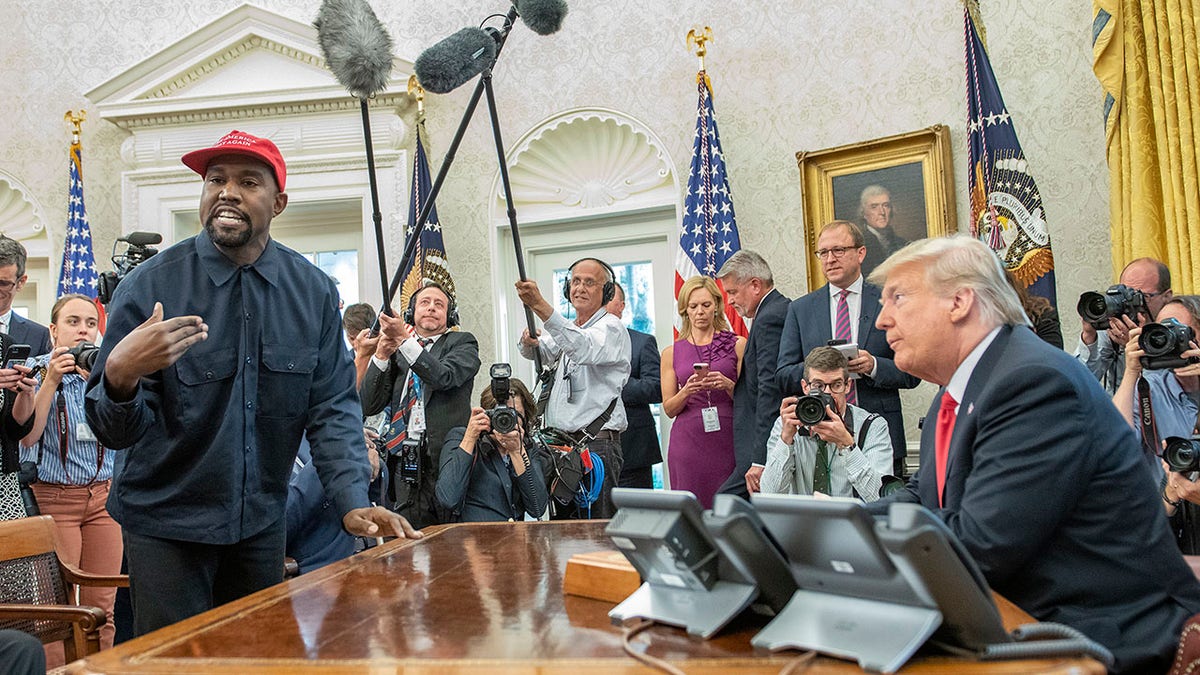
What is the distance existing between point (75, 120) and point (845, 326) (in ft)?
17.4

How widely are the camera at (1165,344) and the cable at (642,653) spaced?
241 cm

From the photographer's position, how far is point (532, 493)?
148 inches

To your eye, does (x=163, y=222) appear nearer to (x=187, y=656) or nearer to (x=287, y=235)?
(x=287, y=235)

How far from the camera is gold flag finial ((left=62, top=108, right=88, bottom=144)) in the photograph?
6.49 metres

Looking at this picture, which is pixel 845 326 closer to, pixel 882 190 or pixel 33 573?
pixel 882 190

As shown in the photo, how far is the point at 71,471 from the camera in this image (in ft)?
11.8

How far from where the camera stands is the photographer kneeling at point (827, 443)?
3.21m

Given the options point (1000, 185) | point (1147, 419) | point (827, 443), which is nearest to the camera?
point (1147, 419)

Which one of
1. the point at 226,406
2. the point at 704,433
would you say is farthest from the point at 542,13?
the point at 226,406

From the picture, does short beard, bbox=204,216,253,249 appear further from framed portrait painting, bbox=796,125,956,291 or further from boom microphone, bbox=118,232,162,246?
framed portrait painting, bbox=796,125,956,291

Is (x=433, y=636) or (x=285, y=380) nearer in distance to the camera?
(x=433, y=636)

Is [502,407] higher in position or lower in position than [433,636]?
higher

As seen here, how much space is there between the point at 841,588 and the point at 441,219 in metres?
5.53

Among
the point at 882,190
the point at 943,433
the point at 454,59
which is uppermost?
the point at 454,59
